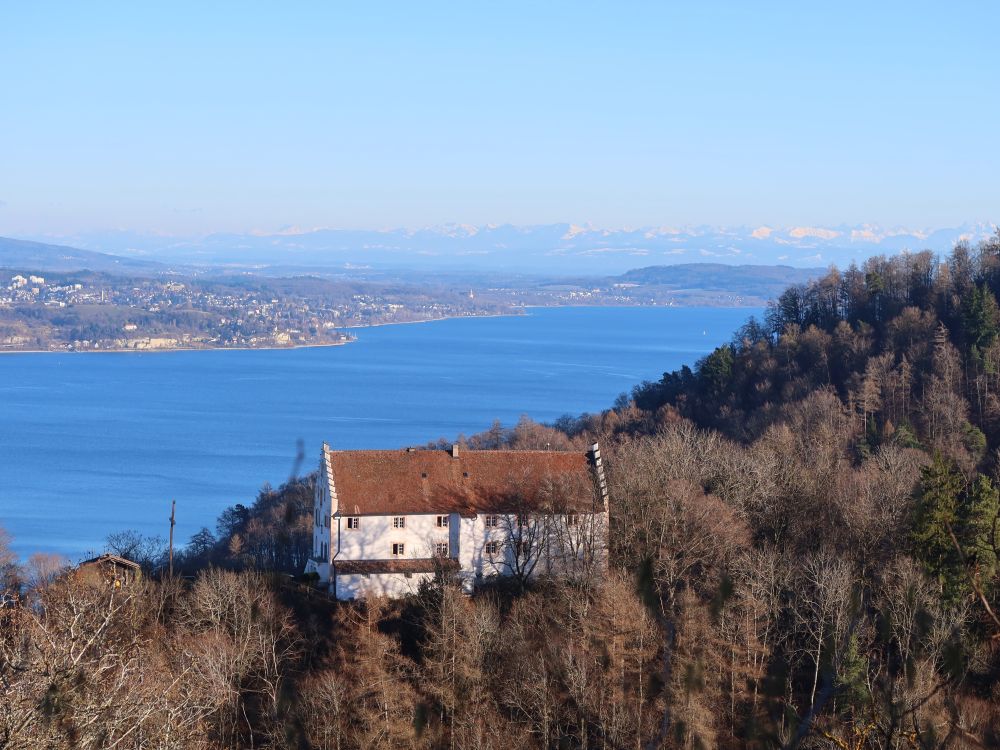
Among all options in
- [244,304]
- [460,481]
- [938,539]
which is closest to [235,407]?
[460,481]

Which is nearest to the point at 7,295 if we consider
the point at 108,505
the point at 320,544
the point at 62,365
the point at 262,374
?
the point at 62,365

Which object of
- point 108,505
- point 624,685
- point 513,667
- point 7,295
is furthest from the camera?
point 7,295

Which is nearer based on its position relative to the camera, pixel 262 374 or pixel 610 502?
pixel 610 502

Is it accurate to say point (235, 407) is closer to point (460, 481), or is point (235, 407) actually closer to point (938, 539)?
point (460, 481)

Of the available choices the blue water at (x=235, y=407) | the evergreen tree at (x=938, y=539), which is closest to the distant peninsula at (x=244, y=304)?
the blue water at (x=235, y=407)

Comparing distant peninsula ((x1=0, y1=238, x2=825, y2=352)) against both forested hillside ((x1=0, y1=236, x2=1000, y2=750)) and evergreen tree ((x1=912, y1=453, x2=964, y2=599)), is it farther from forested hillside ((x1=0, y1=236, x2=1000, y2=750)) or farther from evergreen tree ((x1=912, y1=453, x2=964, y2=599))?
evergreen tree ((x1=912, y1=453, x2=964, y2=599))

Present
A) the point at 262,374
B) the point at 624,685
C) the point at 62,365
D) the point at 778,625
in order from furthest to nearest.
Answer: the point at 62,365, the point at 262,374, the point at 778,625, the point at 624,685

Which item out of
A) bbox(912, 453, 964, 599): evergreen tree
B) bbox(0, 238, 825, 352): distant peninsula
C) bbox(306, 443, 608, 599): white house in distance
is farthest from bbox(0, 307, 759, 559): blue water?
bbox(912, 453, 964, 599): evergreen tree

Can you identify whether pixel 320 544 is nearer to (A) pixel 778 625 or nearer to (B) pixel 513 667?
(B) pixel 513 667
